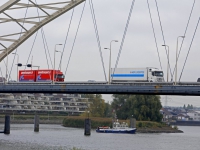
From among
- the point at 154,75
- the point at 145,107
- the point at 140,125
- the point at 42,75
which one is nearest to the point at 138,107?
the point at 145,107

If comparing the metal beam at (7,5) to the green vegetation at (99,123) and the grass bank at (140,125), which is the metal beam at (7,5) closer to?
the grass bank at (140,125)

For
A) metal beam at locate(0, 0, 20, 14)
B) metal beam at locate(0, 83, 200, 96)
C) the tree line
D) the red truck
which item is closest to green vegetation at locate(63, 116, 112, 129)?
the tree line

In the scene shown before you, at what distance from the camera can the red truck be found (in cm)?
9838

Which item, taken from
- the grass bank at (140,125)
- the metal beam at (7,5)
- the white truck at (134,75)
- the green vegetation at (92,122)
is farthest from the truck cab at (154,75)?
the green vegetation at (92,122)

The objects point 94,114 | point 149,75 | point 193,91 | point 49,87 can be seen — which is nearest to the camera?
point 193,91

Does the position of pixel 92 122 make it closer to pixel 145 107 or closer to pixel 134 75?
pixel 145 107

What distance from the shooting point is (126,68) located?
305 feet

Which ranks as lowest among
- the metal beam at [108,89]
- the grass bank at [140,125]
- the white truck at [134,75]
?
the grass bank at [140,125]

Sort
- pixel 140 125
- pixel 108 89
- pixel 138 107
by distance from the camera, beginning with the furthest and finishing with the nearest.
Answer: pixel 138 107 < pixel 140 125 < pixel 108 89

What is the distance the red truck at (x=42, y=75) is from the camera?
3873 inches

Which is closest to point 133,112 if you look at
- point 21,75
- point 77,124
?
point 77,124

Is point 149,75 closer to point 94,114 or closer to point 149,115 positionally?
point 149,115

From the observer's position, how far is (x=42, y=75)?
10012 centimetres

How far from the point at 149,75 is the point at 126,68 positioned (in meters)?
3.74
